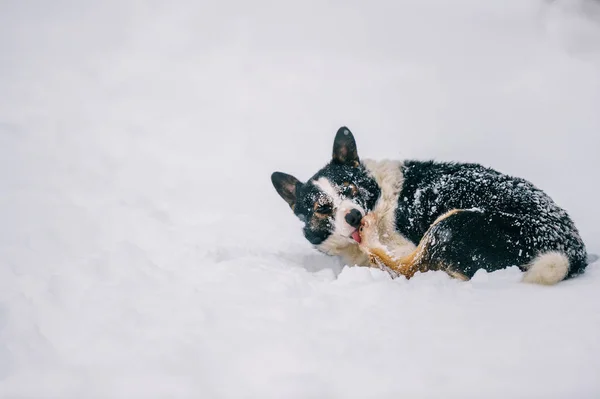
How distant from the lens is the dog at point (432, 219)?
3029 millimetres

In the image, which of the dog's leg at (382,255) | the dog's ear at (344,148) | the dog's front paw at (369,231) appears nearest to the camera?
the dog's leg at (382,255)

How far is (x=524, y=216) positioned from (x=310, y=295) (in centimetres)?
163

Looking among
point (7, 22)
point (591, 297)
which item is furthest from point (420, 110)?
point (7, 22)

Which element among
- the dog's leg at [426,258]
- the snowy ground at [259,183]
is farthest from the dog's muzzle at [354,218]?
the snowy ground at [259,183]

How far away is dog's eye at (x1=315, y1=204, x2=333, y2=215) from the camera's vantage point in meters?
3.94

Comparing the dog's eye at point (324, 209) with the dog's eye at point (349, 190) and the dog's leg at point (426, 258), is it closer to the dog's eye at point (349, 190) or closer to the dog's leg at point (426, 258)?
the dog's eye at point (349, 190)

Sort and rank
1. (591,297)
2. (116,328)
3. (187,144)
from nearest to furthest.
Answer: (116,328), (591,297), (187,144)

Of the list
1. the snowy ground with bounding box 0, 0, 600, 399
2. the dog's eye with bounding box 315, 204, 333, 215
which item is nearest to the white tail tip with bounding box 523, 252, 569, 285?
the snowy ground with bounding box 0, 0, 600, 399

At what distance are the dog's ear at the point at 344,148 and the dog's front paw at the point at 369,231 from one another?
66 cm

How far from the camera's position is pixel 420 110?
7.41 metres

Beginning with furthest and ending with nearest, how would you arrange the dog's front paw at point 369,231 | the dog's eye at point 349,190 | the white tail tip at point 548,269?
the dog's eye at point 349,190 < the dog's front paw at point 369,231 < the white tail tip at point 548,269

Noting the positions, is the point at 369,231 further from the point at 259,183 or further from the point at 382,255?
the point at 259,183

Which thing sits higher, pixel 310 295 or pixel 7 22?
pixel 7 22

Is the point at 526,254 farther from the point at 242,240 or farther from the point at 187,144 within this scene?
the point at 187,144
